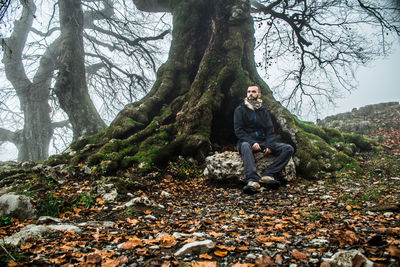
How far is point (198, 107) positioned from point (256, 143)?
72.2 inches

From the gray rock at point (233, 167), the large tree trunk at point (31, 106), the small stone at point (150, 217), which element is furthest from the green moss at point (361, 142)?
the large tree trunk at point (31, 106)

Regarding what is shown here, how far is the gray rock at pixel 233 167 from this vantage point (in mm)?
4129

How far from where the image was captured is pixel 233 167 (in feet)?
13.7

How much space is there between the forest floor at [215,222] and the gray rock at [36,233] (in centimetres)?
8

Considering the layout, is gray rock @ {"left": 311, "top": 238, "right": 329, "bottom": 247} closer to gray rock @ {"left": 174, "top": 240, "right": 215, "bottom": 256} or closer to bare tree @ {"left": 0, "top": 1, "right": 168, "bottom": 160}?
gray rock @ {"left": 174, "top": 240, "right": 215, "bottom": 256}

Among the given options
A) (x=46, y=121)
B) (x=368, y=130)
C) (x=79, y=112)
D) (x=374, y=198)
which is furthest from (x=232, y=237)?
(x=46, y=121)

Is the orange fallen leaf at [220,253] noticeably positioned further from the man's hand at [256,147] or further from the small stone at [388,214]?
the man's hand at [256,147]

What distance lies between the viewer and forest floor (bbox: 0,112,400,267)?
144cm

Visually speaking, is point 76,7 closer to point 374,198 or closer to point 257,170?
point 257,170

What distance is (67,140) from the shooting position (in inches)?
527

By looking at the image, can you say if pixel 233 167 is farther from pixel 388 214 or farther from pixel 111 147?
pixel 111 147

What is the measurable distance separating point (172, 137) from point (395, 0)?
793 cm

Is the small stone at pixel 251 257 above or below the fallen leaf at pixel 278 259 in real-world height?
above

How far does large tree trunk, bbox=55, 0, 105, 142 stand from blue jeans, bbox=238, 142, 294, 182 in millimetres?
6360
